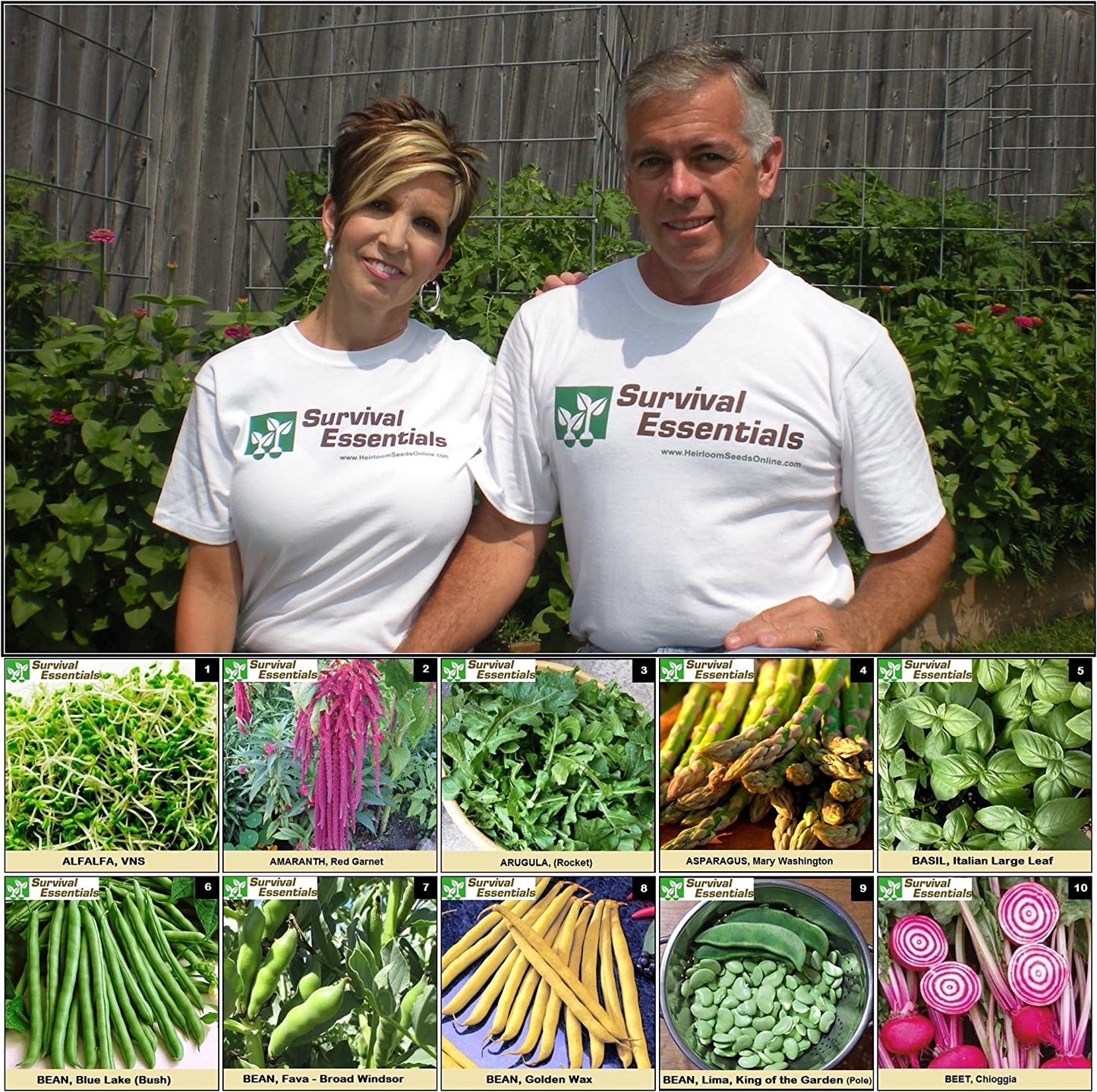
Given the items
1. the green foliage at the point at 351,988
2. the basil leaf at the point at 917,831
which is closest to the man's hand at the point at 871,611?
the basil leaf at the point at 917,831

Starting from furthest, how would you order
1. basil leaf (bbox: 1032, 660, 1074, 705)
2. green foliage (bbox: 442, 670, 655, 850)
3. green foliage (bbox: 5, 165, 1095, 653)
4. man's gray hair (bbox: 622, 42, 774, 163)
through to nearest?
green foliage (bbox: 5, 165, 1095, 653) < basil leaf (bbox: 1032, 660, 1074, 705) < green foliage (bbox: 442, 670, 655, 850) < man's gray hair (bbox: 622, 42, 774, 163)

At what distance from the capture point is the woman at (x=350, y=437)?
2.27 meters

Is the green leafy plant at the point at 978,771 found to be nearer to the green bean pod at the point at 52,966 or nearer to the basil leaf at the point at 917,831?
the basil leaf at the point at 917,831

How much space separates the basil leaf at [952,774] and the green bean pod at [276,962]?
4.54 ft

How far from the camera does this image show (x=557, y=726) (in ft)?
7.39

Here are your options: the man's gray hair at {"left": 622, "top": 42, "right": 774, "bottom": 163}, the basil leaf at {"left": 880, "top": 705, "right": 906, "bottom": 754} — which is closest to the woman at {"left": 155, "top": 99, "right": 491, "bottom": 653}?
the man's gray hair at {"left": 622, "top": 42, "right": 774, "bottom": 163}

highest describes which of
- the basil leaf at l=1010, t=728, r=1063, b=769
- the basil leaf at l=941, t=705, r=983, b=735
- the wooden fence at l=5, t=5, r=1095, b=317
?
the wooden fence at l=5, t=5, r=1095, b=317

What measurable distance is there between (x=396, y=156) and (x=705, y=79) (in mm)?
632

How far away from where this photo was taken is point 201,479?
7.75ft

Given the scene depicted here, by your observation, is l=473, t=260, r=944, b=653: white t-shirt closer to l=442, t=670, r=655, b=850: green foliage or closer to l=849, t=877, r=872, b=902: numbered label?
l=442, t=670, r=655, b=850: green foliage

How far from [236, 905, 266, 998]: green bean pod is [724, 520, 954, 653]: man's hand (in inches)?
45.0

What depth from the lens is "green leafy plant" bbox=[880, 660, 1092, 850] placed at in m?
2.29

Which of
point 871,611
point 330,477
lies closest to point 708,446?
point 871,611

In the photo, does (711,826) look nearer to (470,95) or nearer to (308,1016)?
(308,1016)
